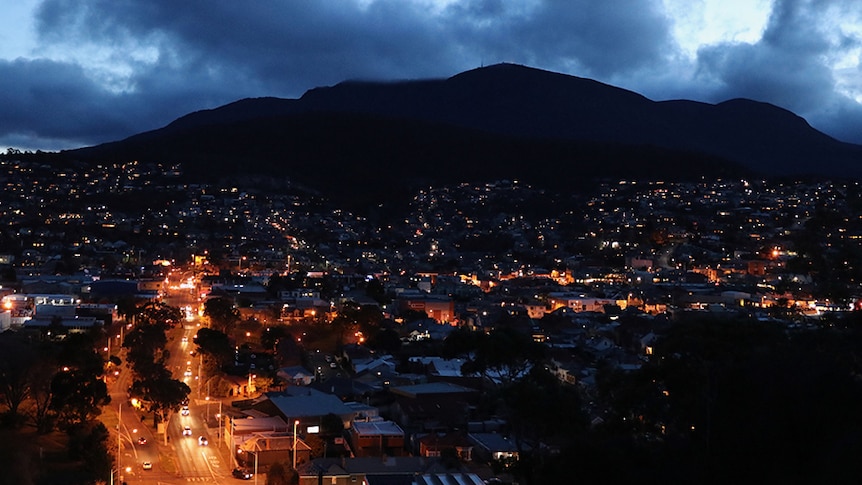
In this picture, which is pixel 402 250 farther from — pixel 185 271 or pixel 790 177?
pixel 790 177

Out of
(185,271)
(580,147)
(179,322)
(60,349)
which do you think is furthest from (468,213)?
(60,349)

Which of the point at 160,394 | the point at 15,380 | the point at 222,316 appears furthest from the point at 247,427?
the point at 222,316

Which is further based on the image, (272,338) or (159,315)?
(159,315)

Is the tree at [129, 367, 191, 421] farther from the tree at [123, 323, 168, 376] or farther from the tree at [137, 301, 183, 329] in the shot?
the tree at [137, 301, 183, 329]

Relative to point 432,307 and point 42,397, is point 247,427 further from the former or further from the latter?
point 432,307

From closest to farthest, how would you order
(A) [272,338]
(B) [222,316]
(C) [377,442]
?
(C) [377,442] → (A) [272,338] → (B) [222,316]
